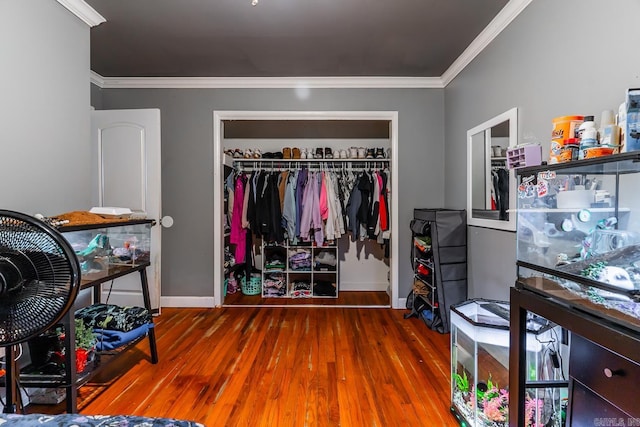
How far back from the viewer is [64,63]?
202 centimetres

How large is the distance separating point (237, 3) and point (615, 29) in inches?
77.3

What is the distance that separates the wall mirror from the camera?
7.02 feet

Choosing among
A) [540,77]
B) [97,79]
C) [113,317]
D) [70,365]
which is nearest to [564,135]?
[540,77]

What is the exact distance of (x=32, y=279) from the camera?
1.01m

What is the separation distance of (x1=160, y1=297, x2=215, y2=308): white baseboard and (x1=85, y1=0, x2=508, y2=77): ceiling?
2.27 metres

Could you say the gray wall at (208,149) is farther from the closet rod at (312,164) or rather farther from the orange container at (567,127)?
the orange container at (567,127)

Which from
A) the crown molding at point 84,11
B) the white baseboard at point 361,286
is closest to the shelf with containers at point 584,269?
the crown molding at point 84,11

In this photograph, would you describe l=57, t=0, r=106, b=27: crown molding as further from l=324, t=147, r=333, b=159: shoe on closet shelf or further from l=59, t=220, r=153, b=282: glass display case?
l=324, t=147, r=333, b=159: shoe on closet shelf

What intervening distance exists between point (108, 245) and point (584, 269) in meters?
2.33

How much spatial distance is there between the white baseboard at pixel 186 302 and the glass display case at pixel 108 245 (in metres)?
1.17

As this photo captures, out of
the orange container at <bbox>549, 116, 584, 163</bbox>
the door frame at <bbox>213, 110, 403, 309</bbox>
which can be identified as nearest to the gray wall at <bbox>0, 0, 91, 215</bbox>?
the door frame at <bbox>213, 110, 403, 309</bbox>

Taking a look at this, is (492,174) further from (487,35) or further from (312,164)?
(312,164)

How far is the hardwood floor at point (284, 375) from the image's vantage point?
5.67 ft

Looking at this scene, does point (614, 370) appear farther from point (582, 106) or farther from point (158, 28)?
point (158, 28)
